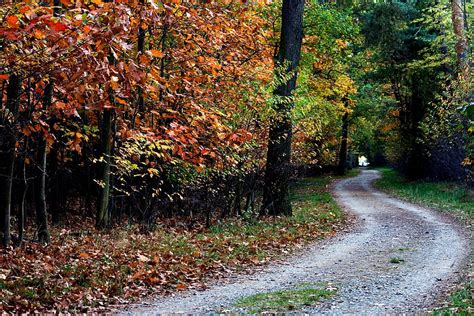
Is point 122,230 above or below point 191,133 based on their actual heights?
below

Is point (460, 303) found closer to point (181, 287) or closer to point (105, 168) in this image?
point (181, 287)

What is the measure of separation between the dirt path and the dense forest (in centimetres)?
246

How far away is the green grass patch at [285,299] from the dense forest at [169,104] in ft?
9.87

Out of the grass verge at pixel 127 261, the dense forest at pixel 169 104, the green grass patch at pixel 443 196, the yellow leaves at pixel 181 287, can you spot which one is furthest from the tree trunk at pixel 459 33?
the yellow leaves at pixel 181 287

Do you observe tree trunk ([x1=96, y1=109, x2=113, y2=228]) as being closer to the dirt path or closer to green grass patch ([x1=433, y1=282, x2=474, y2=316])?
the dirt path

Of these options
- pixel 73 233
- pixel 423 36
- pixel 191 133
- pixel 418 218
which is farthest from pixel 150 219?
pixel 423 36

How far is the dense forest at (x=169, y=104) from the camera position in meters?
6.73

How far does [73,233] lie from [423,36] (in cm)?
2349

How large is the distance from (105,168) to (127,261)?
3685 millimetres

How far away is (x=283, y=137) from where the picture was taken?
15633mm

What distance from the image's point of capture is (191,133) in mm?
10883

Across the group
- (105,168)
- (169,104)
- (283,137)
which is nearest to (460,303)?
(105,168)

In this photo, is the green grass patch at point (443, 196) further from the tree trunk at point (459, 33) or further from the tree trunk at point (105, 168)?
the tree trunk at point (105, 168)

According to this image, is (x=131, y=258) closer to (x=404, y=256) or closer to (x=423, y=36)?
(x=404, y=256)
